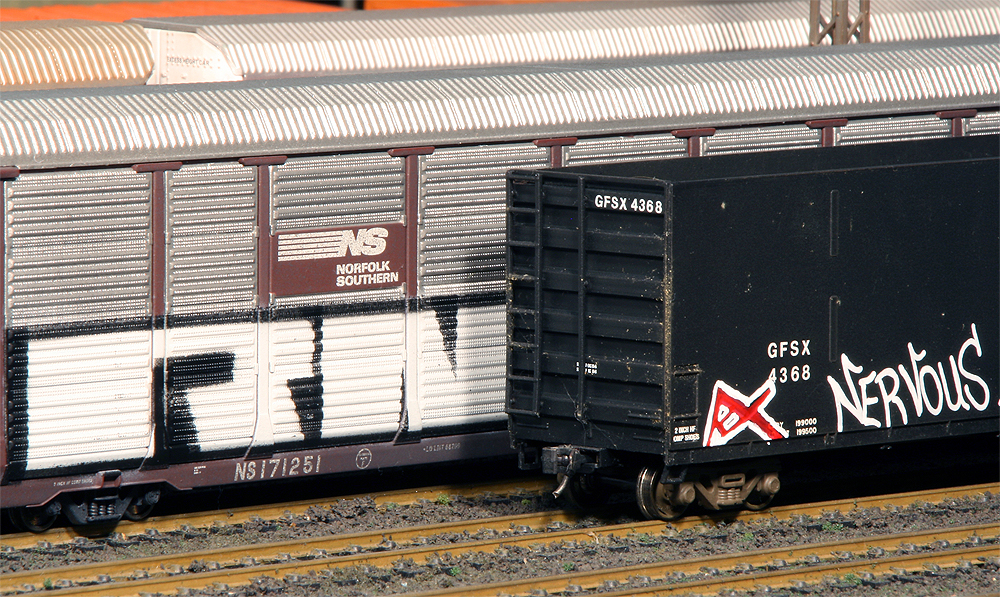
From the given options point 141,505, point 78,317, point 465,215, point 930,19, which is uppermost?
point 930,19

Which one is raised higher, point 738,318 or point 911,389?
point 738,318

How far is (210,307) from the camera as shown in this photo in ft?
41.6

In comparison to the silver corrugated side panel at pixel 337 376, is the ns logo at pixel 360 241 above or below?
above

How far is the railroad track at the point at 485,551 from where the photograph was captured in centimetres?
1143

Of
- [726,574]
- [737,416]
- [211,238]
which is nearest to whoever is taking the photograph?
[726,574]

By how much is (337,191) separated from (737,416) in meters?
3.87

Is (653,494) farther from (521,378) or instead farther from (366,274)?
(366,274)

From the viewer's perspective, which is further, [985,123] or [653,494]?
[985,123]

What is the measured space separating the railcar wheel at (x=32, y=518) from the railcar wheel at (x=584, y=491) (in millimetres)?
4357

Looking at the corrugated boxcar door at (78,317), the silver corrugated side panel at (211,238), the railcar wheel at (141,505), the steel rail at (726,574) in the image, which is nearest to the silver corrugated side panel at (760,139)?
the steel rail at (726,574)

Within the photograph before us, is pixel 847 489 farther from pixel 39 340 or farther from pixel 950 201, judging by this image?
pixel 39 340

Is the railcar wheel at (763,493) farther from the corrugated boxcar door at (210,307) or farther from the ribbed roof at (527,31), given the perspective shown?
the ribbed roof at (527,31)

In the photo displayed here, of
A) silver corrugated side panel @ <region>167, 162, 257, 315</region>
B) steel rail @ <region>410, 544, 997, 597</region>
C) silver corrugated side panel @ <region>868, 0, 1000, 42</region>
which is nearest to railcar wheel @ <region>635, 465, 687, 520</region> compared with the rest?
steel rail @ <region>410, 544, 997, 597</region>

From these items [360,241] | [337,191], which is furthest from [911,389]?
[337,191]
